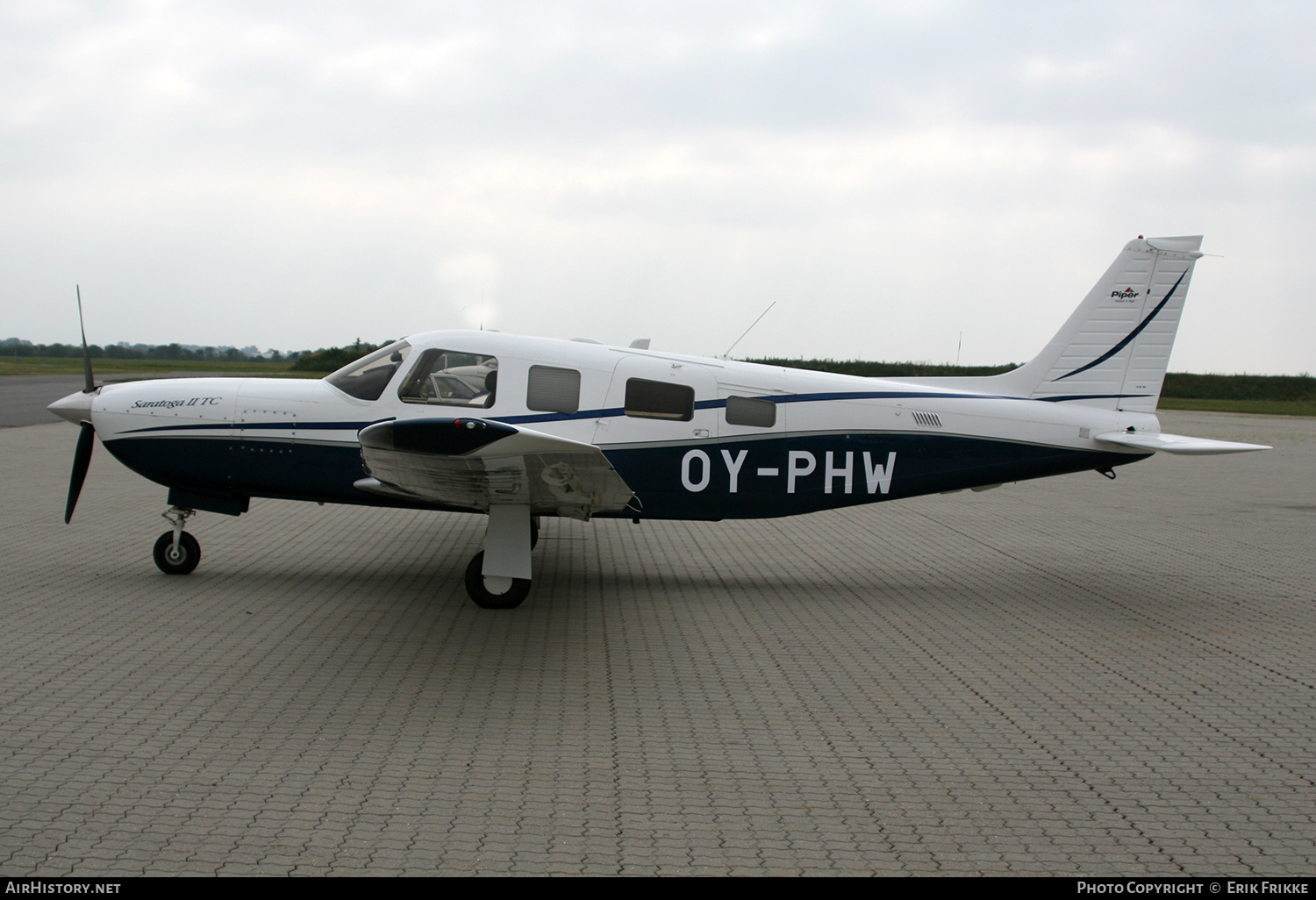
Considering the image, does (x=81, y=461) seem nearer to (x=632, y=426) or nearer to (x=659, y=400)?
(x=632, y=426)

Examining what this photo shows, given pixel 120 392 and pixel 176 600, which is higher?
pixel 120 392

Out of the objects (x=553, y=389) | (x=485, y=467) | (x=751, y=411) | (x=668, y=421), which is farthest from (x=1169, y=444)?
(x=485, y=467)

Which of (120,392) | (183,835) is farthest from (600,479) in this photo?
(120,392)

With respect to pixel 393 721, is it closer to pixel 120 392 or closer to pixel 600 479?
pixel 600 479

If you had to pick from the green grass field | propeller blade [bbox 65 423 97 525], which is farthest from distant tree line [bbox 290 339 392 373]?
the green grass field

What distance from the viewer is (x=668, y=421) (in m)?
7.66

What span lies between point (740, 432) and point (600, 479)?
1888mm

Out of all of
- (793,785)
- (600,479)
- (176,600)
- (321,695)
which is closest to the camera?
(793,785)

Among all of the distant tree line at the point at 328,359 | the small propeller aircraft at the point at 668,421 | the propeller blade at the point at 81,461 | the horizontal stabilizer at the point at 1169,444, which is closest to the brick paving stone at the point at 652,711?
the propeller blade at the point at 81,461

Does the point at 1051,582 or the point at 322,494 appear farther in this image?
the point at 1051,582

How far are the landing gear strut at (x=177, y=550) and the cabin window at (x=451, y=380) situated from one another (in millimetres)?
2475

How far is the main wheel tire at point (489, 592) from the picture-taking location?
7004 millimetres

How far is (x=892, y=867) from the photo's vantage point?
133 inches

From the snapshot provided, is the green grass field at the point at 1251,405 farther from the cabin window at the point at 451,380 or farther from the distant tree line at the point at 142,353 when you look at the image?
the distant tree line at the point at 142,353
